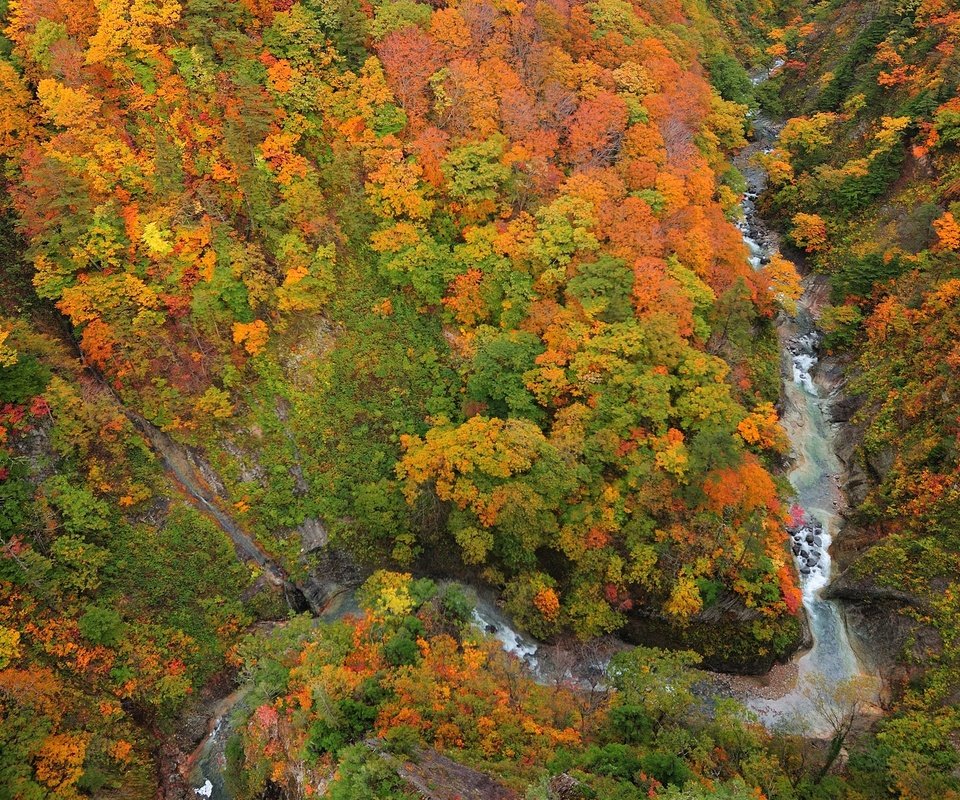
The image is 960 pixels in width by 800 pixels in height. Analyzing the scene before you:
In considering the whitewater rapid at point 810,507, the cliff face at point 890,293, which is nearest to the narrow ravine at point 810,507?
the whitewater rapid at point 810,507

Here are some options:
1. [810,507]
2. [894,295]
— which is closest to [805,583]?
[810,507]

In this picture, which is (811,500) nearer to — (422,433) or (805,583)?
(805,583)

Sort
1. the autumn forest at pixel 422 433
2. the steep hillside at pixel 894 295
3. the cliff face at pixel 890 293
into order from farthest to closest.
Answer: the cliff face at pixel 890 293, the steep hillside at pixel 894 295, the autumn forest at pixel 422 433

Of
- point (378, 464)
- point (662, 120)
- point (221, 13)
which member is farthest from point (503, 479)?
point (221, 13)

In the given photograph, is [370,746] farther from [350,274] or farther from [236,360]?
[350,274]

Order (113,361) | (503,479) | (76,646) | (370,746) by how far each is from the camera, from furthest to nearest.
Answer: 1. (113,361)
2. (503,479)
3. (76,646)
4. (370,746)

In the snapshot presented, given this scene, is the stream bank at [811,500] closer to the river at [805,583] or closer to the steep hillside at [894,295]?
the river at [805,583]
